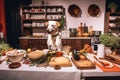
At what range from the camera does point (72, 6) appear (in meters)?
5.21

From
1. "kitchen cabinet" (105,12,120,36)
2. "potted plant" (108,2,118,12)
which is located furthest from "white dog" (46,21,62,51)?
"potted plant" (108,2,118,12)

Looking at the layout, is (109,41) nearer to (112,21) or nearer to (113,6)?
(113,6)

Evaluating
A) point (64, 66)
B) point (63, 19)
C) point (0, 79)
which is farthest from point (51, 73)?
point (63, 19)

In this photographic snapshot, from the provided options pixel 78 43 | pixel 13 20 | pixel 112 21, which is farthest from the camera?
pixel 13 20

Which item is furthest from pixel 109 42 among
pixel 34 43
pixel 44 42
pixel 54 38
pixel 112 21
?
pixel 112 21

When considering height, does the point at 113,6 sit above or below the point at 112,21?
above

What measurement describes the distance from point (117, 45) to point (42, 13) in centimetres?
335

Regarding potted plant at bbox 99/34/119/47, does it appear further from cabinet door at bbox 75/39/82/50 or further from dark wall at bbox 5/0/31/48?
dark wall at bbox 5/0/31/48

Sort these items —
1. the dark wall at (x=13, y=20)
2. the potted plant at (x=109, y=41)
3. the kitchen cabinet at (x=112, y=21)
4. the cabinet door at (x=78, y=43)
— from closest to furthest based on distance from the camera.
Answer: the potted plant at (x=109, y=41), the cabinet door at (x=78, y=43), the kitchen cabinet at (x=112, y=21), the dark wall at (x=13, y=20)

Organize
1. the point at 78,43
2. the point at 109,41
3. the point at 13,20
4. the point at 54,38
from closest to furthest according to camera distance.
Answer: the point at 109,41 → the point at 54,38 → the point at 78,43 → the point at 13,20

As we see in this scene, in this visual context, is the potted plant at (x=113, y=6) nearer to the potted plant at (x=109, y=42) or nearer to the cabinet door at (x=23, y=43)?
the cabinet door at (x=23, y=43)

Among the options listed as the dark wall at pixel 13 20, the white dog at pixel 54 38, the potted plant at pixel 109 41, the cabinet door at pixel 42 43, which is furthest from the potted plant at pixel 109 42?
the dark wall at pixel 13 20

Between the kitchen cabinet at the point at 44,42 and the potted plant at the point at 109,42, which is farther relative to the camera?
the kitchen cabinet at the point at 44,42

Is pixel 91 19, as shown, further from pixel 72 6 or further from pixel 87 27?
pixel 72 6
